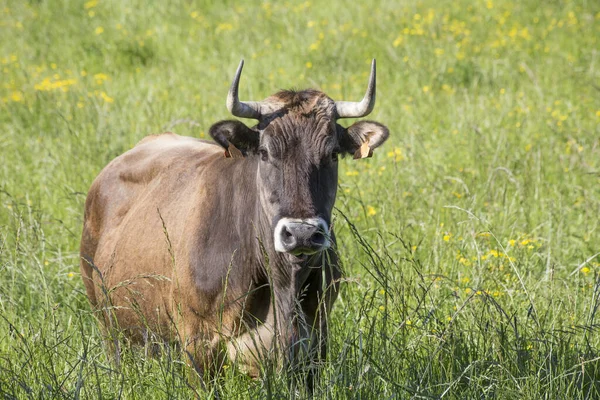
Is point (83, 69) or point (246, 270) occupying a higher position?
point (83, 69)

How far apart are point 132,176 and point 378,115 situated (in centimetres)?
336

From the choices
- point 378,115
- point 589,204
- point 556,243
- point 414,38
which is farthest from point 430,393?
point 414,38

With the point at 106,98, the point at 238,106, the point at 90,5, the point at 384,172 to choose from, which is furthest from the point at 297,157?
the point at 90,5

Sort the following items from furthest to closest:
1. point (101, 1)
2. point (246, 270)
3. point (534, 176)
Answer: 1. point (101, 1)
2. point (534, 176)
3. point (246, 270)

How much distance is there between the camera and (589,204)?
6188mm

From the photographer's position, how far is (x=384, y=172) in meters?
6.83

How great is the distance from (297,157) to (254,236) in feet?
1.58

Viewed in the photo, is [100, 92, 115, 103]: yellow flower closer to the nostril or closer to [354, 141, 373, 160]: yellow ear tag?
[354, 141, 373, 160]: yellow ear tag

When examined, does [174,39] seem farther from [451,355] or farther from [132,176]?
[451,355]

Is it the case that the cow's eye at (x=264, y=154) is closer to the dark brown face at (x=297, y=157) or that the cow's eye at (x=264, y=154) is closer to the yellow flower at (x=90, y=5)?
the dark brown face at (x=297, y=157)

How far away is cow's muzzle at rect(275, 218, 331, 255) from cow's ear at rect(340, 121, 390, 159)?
0.84 meters

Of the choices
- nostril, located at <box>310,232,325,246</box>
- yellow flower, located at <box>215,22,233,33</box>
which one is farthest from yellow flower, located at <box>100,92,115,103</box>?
nostril, located at <box>310,232,325,246</box>

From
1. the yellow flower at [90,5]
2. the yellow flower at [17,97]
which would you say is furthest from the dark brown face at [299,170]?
the yellow flower at [90,5]

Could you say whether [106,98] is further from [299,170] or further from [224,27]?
[299,170]
